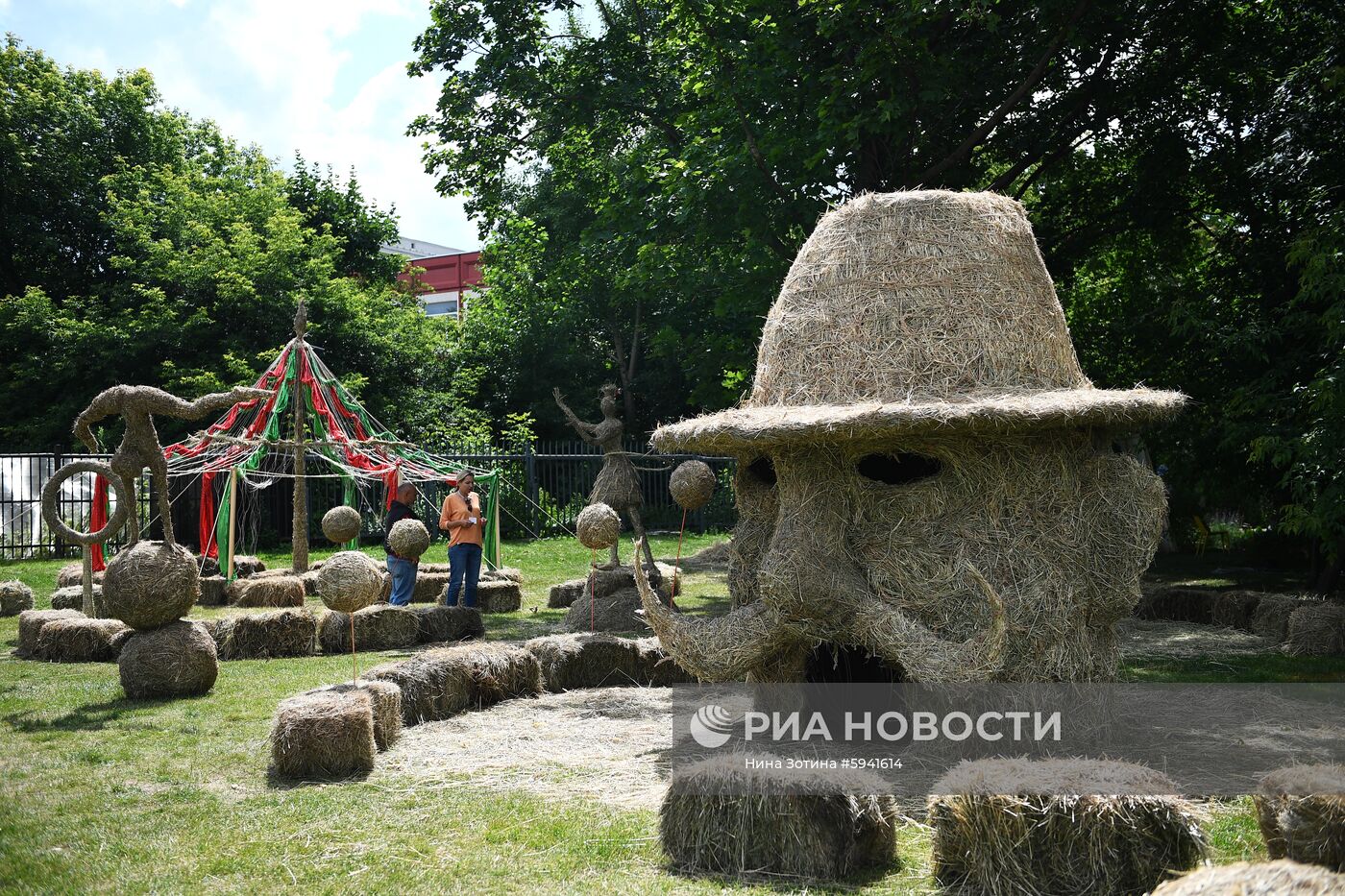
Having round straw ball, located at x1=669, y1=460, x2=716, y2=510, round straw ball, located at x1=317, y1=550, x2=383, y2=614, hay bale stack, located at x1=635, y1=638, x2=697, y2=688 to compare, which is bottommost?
hay bale stack, located at x1=635, y1=638, x2=697, y2=688

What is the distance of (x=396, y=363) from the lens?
27.2 m

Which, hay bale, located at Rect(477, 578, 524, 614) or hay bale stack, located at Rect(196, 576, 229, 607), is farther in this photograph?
hay bale stack, located at Rect(196, 576, 229, 607)

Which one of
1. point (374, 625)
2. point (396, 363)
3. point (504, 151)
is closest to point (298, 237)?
point (396, 363)

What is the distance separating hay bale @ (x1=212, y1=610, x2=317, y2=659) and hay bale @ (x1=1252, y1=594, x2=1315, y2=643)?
33.9ft

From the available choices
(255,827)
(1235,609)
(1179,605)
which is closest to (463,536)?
(255,827)

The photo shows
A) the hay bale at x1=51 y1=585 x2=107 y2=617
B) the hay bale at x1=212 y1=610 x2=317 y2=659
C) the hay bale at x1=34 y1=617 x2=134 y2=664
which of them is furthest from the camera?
the hay bale at x1=51 y1=585 x2=107 y2=617

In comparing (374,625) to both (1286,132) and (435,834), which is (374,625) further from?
(1286,132)

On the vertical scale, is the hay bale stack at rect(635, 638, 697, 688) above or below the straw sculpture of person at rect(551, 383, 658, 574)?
below

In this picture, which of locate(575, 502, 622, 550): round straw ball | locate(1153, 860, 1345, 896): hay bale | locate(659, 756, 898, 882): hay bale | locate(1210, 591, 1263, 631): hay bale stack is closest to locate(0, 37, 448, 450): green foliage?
locate(575, 502, 622, 550): round straw ball

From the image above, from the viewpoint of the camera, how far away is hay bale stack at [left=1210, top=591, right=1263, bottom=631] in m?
12.6

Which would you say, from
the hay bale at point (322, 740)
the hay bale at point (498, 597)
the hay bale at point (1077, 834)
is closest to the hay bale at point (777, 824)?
the hay bale at point (1077, 834)

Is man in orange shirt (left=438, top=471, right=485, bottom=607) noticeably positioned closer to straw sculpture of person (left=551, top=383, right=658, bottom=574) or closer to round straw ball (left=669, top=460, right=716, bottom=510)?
straw sculpture of person (left=551, top=383, right=658, bottom=574)

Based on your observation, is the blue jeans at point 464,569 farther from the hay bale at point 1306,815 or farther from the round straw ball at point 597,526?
the hay bale at point 1306,815

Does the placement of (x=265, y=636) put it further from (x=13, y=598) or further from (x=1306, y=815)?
(x=1306, y=815)
